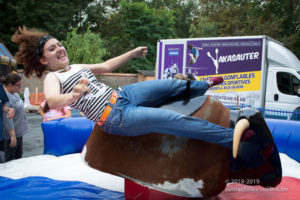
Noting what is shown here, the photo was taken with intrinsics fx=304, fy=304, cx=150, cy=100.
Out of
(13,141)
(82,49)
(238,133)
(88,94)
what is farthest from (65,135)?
(82,49)

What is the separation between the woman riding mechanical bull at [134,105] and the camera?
1.87m

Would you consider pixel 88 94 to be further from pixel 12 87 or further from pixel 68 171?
pixel 12 87

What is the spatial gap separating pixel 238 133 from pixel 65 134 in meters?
2.89

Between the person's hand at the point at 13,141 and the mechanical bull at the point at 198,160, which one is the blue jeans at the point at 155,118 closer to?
the mechanical bull at the point at 198,160

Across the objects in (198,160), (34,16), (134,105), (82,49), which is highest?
(34,16)

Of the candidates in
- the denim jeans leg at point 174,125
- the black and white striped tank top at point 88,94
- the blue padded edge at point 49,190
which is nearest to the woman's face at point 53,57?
the black and white striped tank top at point 88,94

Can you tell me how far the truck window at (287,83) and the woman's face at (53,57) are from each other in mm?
7763

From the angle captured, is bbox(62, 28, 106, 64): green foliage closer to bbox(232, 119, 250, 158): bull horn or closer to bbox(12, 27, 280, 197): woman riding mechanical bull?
bbox(12, 27, 280, 197): woman riding mechanical bull

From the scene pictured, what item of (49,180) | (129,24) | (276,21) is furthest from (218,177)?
(129,24)

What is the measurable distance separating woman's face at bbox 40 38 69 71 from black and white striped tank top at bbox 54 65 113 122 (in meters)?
0.13

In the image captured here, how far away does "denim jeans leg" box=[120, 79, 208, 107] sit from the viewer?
206 cm

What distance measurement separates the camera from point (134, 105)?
2025 millimetres

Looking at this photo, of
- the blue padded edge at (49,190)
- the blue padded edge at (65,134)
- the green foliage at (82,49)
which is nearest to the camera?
the blue padded edge at (49,190)

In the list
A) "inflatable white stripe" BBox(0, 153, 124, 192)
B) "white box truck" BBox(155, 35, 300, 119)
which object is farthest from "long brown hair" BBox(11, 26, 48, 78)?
"white box truck" BBox(155, 35, 300, 119)
